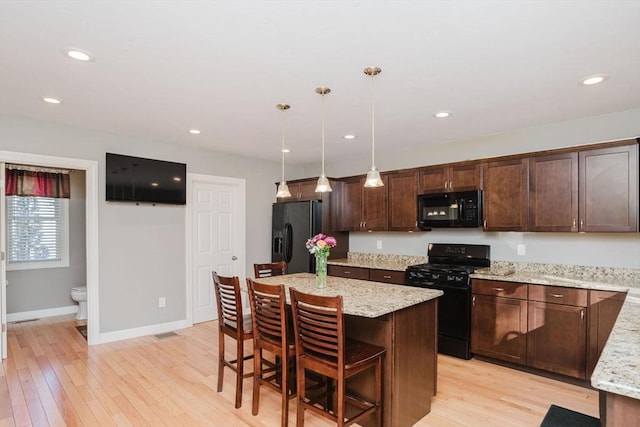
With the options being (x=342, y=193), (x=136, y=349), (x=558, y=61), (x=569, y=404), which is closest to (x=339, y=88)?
(x=558, y=61)

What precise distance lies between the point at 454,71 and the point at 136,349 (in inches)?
164

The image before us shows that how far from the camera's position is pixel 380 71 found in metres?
2.50

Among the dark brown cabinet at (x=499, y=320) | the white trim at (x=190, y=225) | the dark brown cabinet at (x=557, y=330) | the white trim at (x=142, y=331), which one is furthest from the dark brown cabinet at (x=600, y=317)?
the white trim at (x=142, y=331)

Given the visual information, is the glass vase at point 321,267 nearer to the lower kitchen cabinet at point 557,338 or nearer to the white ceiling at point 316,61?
the white ceiling at point 316,61

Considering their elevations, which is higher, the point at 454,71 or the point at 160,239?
the point at 454,71

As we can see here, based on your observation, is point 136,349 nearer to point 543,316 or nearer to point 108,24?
point 108,24

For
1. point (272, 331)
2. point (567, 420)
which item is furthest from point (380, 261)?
point (567, 420)

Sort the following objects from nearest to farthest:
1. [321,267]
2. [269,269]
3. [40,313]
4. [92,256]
Result: [321,267] → [269,269] → [92,256] → [40,313]

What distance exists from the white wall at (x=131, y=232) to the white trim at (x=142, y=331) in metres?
0.05

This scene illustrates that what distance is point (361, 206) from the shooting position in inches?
201

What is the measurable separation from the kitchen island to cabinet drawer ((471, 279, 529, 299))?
3.83 feet

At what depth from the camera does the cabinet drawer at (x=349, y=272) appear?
15.3 ft

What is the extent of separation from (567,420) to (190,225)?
14.7 feet

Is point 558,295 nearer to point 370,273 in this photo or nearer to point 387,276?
point 387,276
